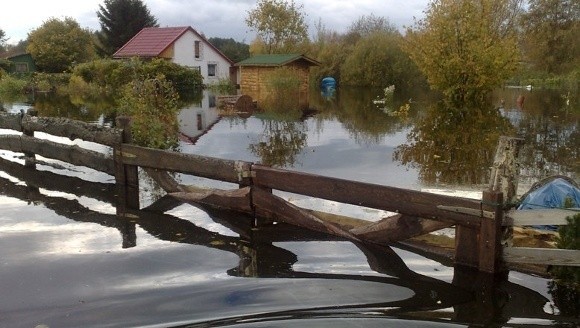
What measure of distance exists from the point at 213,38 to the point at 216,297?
106740 millimetres

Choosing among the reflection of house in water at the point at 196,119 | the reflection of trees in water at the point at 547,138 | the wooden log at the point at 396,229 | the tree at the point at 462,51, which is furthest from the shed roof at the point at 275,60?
the wooden log at the point at 396,229

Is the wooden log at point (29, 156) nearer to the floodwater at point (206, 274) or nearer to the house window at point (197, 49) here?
the floodwater at point (206, 274)

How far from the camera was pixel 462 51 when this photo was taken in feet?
104

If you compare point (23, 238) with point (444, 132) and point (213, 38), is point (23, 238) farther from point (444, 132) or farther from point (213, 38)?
point (213, 38)

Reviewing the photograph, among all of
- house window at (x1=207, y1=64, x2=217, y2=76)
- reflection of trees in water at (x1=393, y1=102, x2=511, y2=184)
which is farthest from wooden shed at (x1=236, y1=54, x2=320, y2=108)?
reflection of trees in water at (x1=393, y1=102, x2=511, y2=184)

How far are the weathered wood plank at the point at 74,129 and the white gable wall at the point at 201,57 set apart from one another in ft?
144

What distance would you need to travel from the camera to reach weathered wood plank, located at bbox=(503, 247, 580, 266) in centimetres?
573

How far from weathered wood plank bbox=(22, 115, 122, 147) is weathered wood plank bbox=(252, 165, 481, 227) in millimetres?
3337

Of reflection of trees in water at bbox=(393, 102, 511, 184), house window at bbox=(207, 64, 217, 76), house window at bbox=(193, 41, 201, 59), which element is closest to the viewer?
reflection of trees in water at bbox=(393, 102, 511, 184)

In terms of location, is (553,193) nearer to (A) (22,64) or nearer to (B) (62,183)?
(B) (62,183)

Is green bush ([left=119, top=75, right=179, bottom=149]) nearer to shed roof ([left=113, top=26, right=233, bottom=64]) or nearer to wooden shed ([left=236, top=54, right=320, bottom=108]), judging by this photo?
wooden shed ([left=236, top=54, right=320, bottom=108])

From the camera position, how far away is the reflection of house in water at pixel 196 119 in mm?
20906

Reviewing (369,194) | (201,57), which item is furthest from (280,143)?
(201,57)

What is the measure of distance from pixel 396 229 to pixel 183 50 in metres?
51.3
